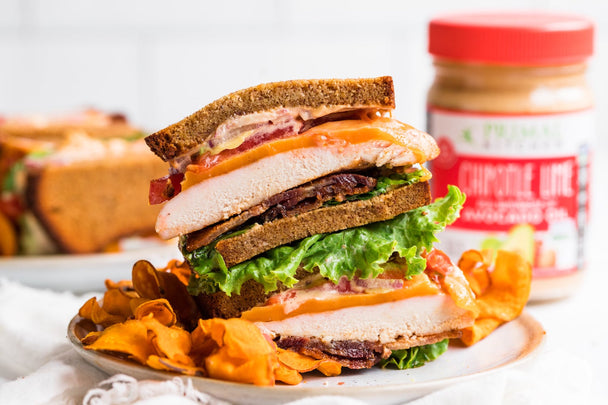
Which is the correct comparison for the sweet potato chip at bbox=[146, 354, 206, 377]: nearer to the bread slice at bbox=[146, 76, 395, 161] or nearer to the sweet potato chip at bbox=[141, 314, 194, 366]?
the sweet potato chip at bbox=[141, 314, 194, 366]

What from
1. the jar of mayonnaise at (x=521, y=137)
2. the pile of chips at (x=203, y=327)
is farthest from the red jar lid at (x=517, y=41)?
Result: the pile of chips at (x=203, y=327)

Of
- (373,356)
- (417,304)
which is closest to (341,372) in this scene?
(373,356)

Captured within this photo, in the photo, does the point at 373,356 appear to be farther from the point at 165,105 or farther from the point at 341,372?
Answer: the point at 165,105

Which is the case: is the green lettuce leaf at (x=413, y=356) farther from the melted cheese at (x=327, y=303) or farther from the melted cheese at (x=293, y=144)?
the melted cheese at (x=293, y=144)

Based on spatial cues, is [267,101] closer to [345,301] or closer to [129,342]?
[345,301]

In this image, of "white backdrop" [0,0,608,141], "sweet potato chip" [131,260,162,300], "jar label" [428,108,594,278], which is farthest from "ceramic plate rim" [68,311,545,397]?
"white backdrop" [0,0,608,141]

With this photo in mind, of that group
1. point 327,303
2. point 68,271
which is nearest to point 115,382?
point 327,303

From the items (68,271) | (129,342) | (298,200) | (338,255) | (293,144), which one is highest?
(293,144)
